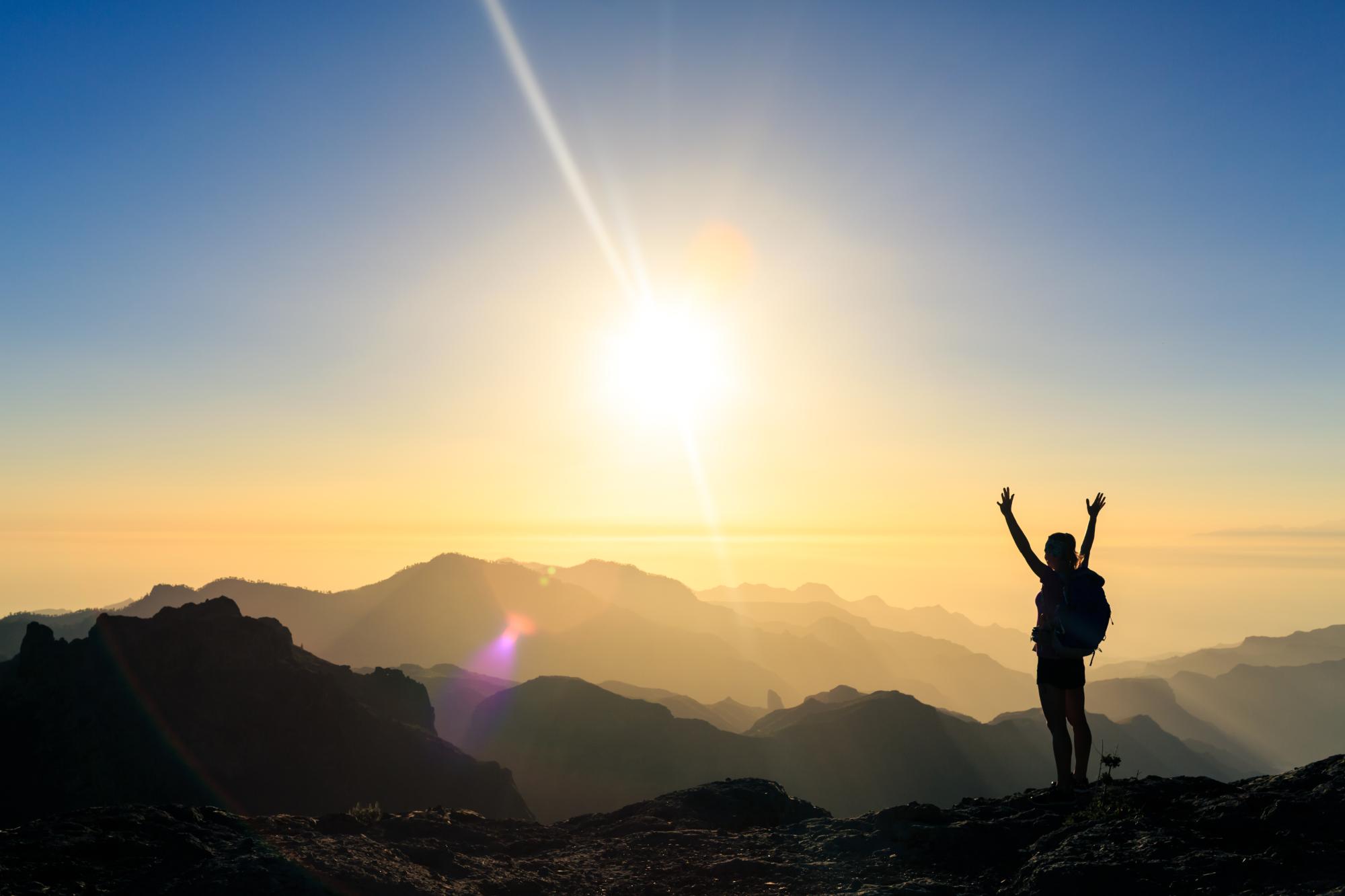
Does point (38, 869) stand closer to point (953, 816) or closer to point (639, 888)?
point (639, 888)

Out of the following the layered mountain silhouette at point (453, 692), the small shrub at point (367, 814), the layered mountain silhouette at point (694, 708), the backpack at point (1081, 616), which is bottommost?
the layered mountain silhouette at point (694, 708)

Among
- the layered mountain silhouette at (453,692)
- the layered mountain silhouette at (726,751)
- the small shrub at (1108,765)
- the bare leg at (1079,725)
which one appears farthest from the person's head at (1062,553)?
the layered mountain silhouette at (453,692)

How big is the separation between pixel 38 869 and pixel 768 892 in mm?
6603

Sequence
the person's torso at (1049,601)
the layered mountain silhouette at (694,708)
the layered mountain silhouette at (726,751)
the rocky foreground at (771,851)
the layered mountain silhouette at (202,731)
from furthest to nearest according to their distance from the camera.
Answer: the layered mountain silhouette at (694,708), the layered mountain silhouette at (726,751), the layered mountain silhouette at (202,731), the person's torso at (1049,601), the rocky foreground at (771,851)

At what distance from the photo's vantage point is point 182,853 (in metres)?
6.65

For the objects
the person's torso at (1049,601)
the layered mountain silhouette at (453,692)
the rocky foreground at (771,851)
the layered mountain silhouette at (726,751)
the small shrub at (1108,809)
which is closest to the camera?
the rocky foreground at (771,851)

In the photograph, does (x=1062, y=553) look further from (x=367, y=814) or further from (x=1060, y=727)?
(x=367, y=814)

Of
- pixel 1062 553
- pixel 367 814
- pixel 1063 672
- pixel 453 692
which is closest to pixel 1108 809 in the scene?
pixel 1063 672

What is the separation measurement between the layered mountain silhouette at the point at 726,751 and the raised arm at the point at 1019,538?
64231 mm

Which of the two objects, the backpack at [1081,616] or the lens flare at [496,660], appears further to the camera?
the lens flare at [496,660]

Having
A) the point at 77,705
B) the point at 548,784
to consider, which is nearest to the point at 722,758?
the point at 548,784

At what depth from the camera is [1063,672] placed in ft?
27.8

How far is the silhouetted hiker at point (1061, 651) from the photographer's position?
27.6 ft

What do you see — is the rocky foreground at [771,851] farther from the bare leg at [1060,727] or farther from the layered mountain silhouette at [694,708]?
the layered mountain silhouette at [694,708]
